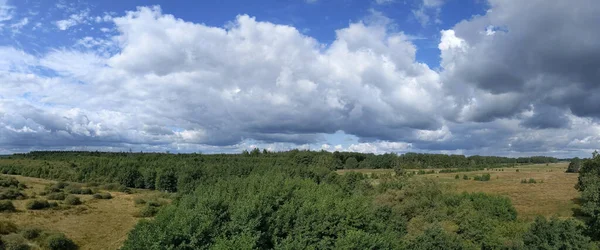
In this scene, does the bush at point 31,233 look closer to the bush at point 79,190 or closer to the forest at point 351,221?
the forest at point 351,221

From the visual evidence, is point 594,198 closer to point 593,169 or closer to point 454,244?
point 593,169

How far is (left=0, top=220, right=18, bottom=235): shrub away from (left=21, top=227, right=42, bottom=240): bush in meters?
1.99

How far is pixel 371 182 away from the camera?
306ft

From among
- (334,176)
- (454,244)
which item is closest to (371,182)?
(334,176)

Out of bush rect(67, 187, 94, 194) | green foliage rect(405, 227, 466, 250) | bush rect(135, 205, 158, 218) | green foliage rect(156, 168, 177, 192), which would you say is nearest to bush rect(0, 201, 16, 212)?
bush rect(135, 205, 158, 218)

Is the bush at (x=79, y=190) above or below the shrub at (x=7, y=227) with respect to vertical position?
above

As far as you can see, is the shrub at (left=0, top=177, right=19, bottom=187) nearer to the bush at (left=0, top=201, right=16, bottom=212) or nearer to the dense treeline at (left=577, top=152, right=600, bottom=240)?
the bush at (left=0, top=201, right=16, bottom=212)

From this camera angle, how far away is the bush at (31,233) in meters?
52.1

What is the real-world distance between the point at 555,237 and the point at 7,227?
70.5 m

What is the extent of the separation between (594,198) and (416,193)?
2589cm

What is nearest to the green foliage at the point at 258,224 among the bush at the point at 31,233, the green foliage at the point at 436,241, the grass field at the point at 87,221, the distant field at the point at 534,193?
the green foliage at the point at 436,241

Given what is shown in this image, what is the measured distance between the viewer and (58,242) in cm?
5059

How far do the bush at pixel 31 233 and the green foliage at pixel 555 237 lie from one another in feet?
209

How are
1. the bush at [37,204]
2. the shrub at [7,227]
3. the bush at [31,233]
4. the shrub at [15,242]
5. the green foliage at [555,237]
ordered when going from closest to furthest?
the green foliage at [555,237] → the shrub at [15,242] → the bush at [31,233] → the shrub at [7,227] → the bush at [37,204]
